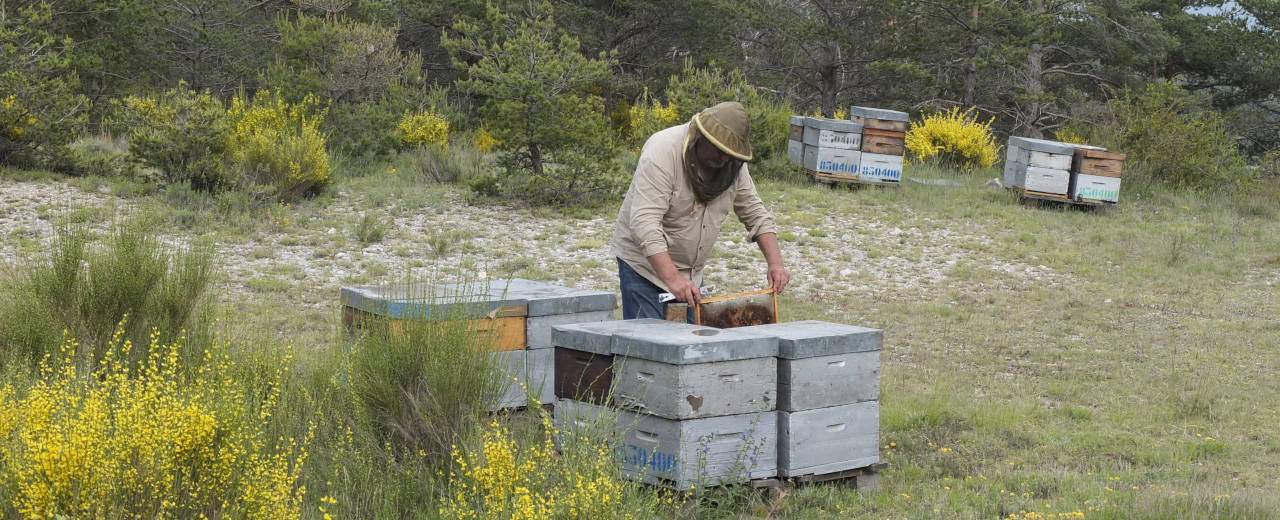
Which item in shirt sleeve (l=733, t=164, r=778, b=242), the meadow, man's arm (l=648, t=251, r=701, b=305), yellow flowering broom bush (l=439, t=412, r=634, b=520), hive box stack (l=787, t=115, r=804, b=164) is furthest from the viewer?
hive box stack (l=787, t=115, r=804, b=164)

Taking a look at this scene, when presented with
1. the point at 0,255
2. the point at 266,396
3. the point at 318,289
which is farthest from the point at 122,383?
the point at 0,255

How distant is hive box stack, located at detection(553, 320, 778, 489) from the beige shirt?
0.53 metres

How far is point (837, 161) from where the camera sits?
45.8 feet

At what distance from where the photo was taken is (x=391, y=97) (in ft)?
55.7

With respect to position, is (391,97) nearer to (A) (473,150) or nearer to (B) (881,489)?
(A) (473,150)

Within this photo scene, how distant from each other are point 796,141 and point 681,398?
11252mm

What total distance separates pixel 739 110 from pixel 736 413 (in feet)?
4.07

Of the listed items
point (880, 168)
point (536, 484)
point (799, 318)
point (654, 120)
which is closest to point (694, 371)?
point (536, 484)

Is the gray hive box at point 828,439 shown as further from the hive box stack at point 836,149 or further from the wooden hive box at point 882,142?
the wooden hive box at point 882,142

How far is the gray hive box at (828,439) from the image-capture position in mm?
4328

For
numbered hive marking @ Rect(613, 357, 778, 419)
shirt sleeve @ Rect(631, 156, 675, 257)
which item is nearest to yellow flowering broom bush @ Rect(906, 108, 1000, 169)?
shirt sleeve @ Rect(631, 156, 675, 257)

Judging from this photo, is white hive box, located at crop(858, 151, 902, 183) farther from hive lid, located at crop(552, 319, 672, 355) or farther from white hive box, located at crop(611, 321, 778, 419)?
white hive box, located at crop(611, 321, 778, 419)

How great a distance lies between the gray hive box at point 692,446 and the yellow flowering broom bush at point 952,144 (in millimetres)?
13257

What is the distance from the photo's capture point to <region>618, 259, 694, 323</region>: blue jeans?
5020mm
